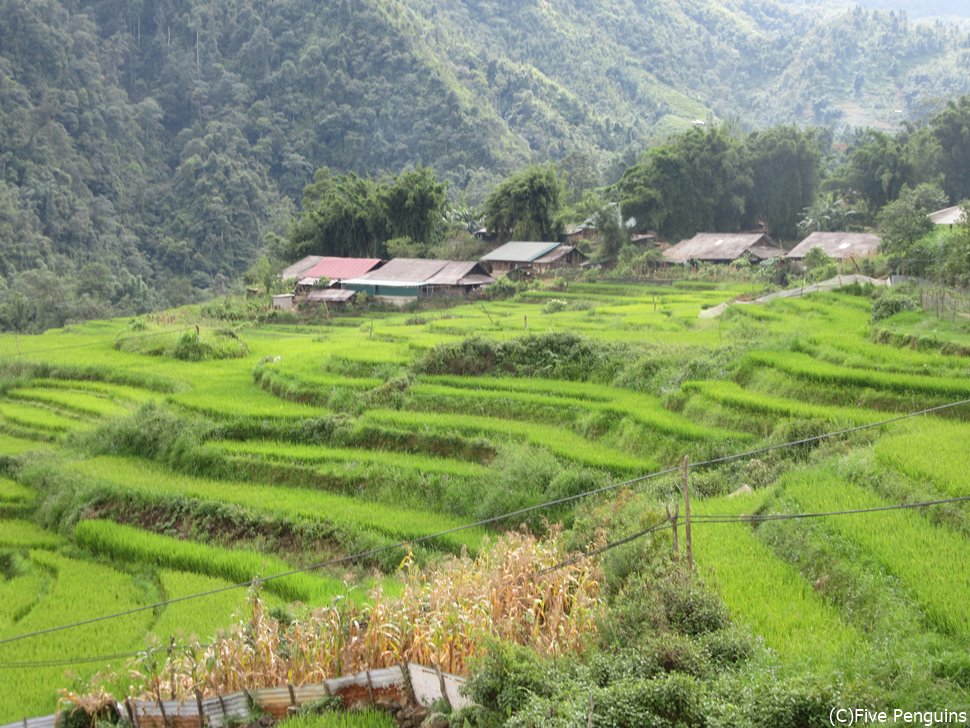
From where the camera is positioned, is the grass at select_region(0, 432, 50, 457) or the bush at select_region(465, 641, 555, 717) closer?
the bush at select_region(465, 641, 555, 717)

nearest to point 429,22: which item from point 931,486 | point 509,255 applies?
point 509,255

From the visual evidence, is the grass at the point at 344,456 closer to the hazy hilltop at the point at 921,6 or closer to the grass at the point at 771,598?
the grass at the point at 771,598

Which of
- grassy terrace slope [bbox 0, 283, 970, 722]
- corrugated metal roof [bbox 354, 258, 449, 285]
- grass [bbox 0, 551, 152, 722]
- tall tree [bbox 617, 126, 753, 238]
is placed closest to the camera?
grassy terrace slope [bbox 0, 283, 970, 722]

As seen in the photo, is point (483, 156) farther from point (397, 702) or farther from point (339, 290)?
point (397, 702)

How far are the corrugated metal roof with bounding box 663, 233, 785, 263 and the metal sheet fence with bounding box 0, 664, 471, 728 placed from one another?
31.5m

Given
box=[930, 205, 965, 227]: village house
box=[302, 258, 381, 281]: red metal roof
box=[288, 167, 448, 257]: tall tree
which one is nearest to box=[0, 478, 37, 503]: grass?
box=[302, 258, 381, 281]: red metal roof

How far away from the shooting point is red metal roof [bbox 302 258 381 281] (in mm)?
39031

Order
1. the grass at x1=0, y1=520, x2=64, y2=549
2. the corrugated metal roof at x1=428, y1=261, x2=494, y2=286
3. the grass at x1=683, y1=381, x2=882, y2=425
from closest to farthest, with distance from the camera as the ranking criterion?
1. the grass at x1=683, y1=381, x2=882, y2=425
2. the grass at x1=0, y1=520, x2=64, y2=549
3. the corrugated metal roof at x1=428, y1=261, x2=494, y2=286

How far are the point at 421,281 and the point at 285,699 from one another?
1155 inches

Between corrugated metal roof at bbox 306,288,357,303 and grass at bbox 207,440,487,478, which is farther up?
corrugated metal roof at bbox 306,288,357,303

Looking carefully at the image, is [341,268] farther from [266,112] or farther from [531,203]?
[266,112]

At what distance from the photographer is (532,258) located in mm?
39938

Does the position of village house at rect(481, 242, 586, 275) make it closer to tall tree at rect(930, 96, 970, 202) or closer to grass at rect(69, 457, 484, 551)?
tall tree at rect(930, 96, 970, 202)

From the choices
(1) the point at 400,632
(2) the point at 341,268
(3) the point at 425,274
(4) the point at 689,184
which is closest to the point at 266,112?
(2) the point at 341,268
